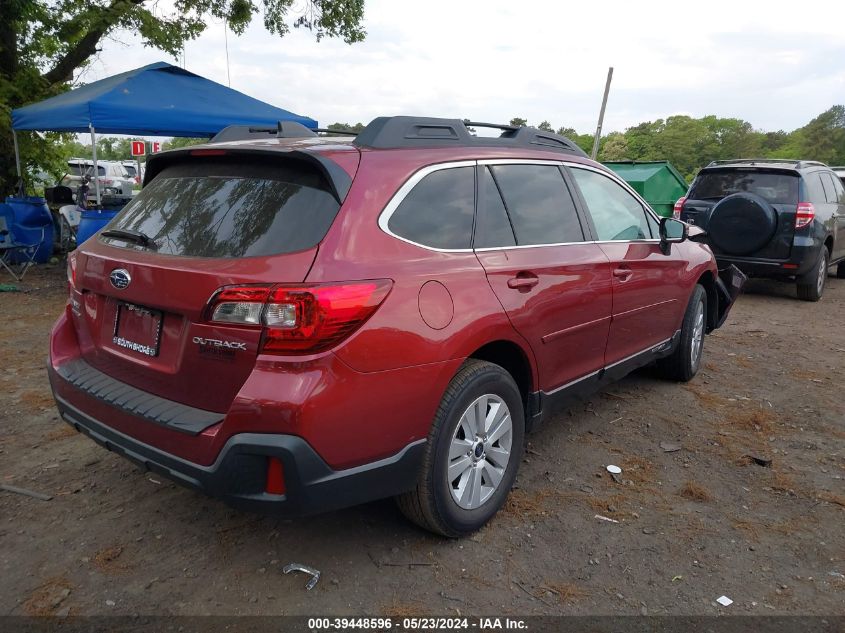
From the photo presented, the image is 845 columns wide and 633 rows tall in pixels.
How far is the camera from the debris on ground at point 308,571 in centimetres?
254

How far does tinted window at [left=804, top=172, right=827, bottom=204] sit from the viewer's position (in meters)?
8.36

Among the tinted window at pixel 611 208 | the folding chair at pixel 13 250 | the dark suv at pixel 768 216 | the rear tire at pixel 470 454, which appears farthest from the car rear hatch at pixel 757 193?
the folding chair at pixel 13 250

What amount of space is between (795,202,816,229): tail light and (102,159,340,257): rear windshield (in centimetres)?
772

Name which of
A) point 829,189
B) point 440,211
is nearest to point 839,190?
point 829,189

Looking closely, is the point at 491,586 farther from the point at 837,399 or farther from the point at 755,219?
the point at 755,219

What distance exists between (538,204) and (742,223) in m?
5.78

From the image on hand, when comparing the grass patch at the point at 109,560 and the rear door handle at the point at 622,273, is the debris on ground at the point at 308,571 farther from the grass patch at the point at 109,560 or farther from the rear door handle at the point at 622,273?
the rear door handle at the point at 622,273

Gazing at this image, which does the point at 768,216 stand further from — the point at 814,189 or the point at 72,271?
the point at 72,271

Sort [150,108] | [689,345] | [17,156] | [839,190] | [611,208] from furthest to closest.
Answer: [17,156], [839,190], [150,108], [689,345], [611,208]

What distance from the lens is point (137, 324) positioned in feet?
8.36

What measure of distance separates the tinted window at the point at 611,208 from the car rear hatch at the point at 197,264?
1.94 meters

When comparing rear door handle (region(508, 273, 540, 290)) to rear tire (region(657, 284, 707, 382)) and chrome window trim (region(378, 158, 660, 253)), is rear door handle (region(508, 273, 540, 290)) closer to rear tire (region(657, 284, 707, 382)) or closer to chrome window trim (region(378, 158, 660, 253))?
chrome window trim (region(378, 158, 660, 253))

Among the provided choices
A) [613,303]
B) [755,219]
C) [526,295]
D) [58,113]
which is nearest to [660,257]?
[613,303]

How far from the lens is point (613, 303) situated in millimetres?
3756
